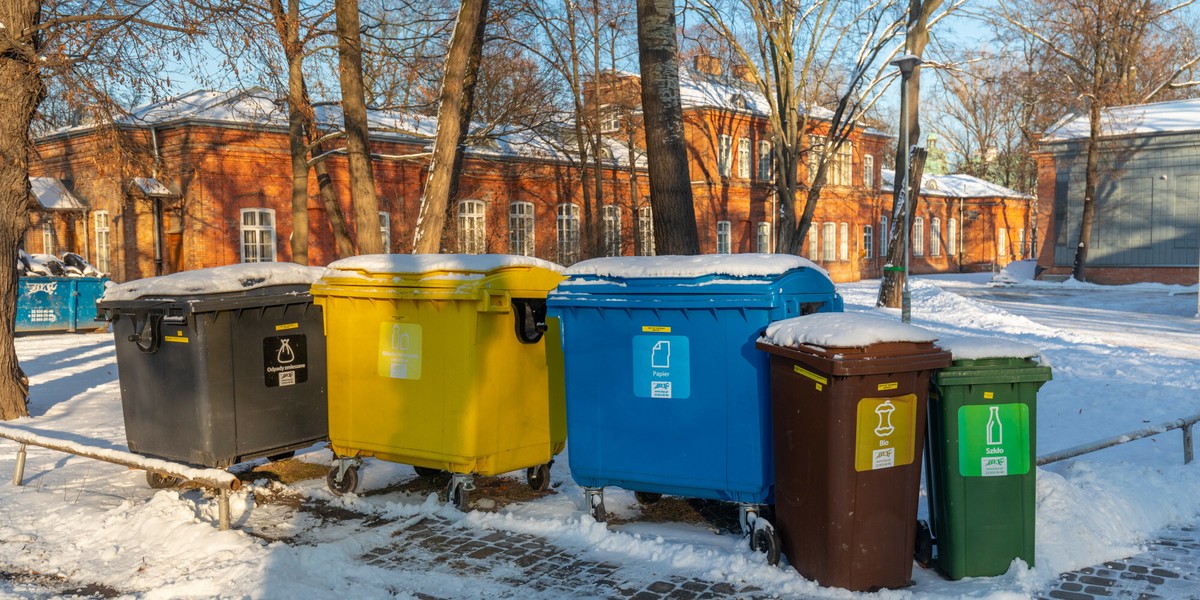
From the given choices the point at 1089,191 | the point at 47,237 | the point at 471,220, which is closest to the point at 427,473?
the point at 471,220

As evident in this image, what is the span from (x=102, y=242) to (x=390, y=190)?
Result: 27.3 ft

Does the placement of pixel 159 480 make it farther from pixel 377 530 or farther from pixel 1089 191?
pixel 1089 191

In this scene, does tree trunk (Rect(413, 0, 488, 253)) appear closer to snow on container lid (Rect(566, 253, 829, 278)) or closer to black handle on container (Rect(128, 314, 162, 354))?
black handle on container (Rect(128, 314, 162, 354))

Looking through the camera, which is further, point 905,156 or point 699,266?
point 905,156

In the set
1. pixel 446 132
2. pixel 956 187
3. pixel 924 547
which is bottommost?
pixel 924 547

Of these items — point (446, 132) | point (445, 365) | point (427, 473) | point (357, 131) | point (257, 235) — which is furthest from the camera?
point (257, 235)

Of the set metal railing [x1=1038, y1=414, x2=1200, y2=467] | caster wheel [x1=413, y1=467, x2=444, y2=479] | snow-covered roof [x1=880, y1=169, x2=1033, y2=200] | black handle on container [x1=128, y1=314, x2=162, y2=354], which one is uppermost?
snow-covered roof [x1=880, y1=169, x2=1033, y2=200]

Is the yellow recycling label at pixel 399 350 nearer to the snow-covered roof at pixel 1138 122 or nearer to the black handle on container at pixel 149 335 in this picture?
the black handle on container at pixel 149 335

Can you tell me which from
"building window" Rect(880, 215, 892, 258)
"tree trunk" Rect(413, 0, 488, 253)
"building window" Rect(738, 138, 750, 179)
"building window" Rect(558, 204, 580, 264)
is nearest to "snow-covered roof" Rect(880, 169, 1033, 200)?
"building window" Rect(880, 215, 892, 258)

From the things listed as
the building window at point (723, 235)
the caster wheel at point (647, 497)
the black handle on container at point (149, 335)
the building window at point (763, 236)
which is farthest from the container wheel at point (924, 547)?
the building window at point (763, 236)

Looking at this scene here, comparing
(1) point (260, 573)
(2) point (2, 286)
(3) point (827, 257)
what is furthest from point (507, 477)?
(3) point (827, 257)

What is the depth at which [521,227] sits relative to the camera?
111ft

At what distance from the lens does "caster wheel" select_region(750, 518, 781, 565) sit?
5141 millimetres

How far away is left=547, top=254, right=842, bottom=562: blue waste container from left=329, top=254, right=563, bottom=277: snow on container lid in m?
0.43
